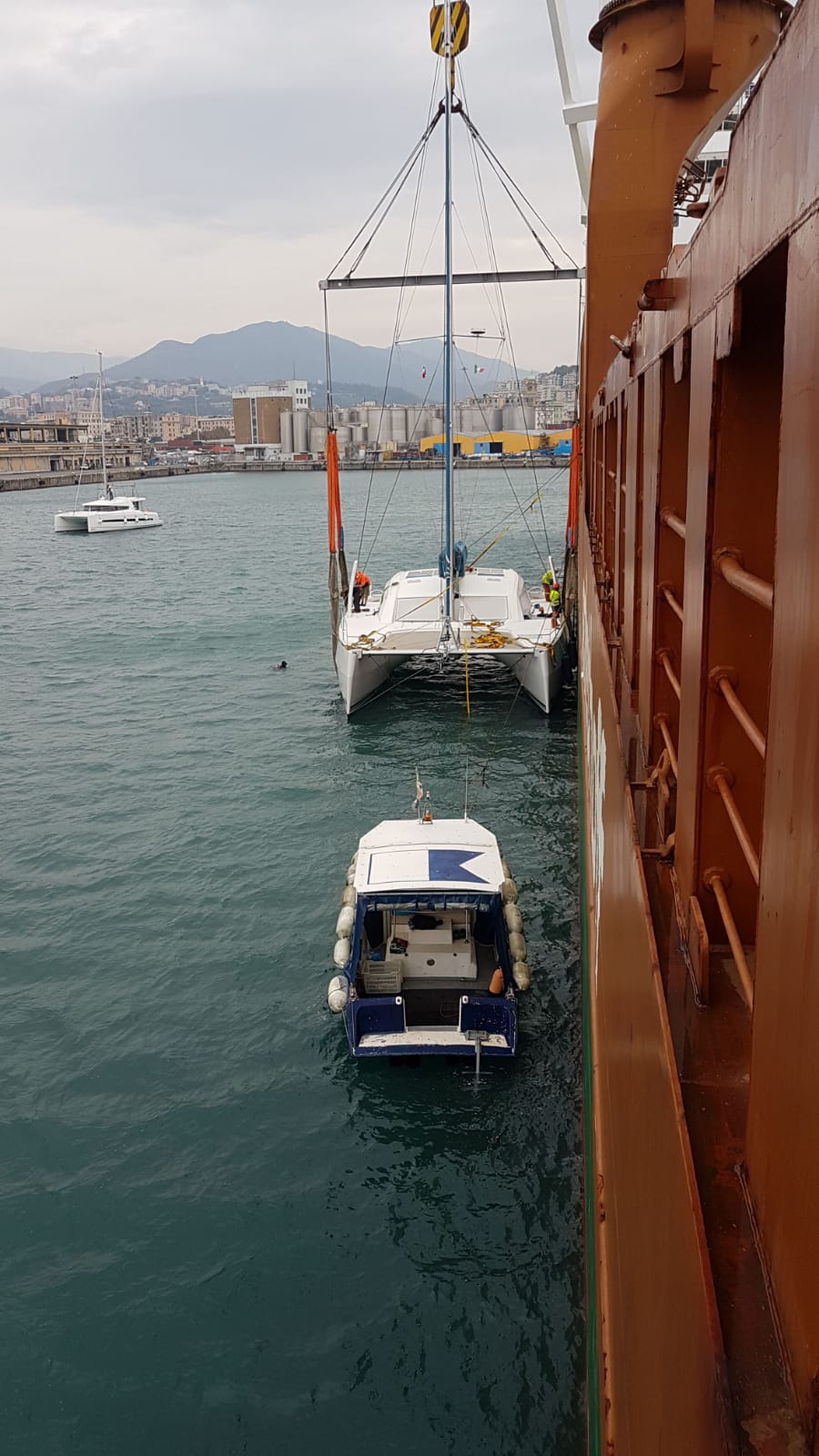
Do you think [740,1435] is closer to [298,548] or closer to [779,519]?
[779,519]

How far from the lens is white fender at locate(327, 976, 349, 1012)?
11.1 meters

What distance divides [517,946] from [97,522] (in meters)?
71.8

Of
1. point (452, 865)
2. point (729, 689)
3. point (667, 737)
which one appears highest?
point (729, 689)

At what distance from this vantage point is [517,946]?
12.1 meters

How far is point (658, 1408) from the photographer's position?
93.1 inches

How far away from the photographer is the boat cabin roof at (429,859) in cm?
1116

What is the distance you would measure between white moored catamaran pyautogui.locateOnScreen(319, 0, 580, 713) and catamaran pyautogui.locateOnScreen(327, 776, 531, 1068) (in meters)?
11.2

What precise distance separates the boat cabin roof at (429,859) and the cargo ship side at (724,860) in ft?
18.1

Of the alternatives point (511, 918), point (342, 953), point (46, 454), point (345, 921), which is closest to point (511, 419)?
point (46, 454)

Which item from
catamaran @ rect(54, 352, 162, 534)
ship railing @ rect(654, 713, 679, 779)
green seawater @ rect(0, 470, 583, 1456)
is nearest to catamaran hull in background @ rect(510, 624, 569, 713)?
green seawater @ rect(0, 470, 583, 1456)

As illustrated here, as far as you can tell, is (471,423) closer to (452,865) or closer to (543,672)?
(543,672)

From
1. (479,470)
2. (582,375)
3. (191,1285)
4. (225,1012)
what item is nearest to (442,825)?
(225,1012)

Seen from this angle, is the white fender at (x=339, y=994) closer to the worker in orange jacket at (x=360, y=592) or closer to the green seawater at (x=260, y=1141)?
the green seawater at (x=260, y=1141)

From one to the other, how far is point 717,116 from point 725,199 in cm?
1378
